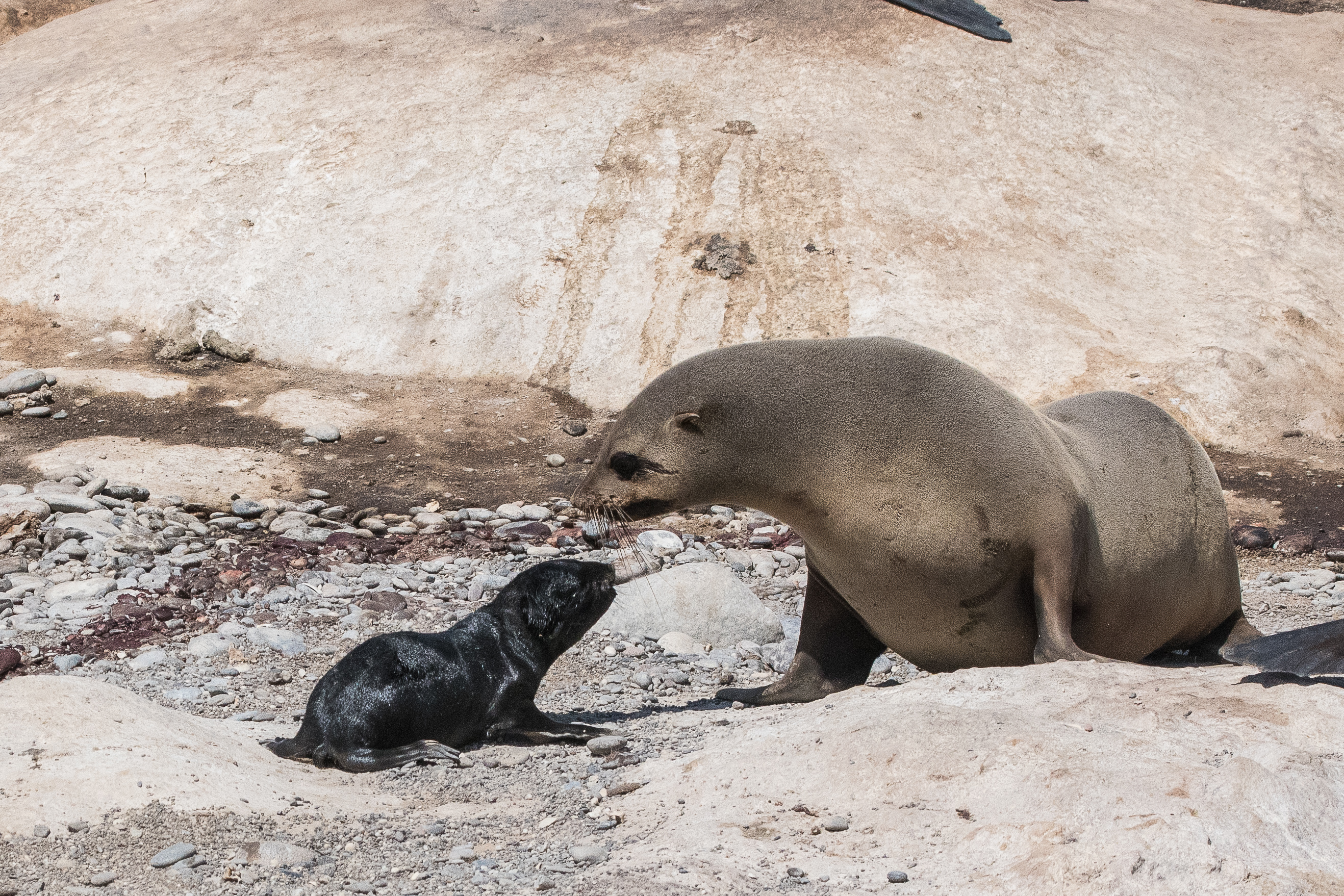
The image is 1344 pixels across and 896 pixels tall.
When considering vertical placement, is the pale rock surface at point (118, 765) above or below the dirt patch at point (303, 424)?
above

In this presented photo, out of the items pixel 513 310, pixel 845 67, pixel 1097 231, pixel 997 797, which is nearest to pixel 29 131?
pixel 513 310

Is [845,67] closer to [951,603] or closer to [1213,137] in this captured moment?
[1213,137]

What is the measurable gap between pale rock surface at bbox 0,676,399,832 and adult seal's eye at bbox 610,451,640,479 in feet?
4.44

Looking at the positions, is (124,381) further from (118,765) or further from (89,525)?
(118,765)

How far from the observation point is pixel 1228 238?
12.9m

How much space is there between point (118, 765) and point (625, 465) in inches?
73.7

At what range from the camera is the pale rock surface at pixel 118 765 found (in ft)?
10.9

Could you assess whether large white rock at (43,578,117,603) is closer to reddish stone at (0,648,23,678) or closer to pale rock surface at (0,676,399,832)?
reddish stone at (0,648,23,678)

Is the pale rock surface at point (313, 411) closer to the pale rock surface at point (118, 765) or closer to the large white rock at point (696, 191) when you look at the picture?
the large white rock at point (696, 191)

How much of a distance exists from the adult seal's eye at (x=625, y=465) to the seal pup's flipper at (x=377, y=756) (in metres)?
1.11

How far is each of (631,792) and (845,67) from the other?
1148 centimetres

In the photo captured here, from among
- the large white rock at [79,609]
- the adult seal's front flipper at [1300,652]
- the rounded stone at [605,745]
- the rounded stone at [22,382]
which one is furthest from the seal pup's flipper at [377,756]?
the rounded stone at [22,382]

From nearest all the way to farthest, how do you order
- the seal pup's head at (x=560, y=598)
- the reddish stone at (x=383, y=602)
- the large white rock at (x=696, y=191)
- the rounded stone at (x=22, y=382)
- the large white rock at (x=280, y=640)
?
the seal pup's head at (x=560, y=598), the large white rock at (x=280, y=640), the reddish stone at (x=383, y=602), the rounded stone at (x=22, y=382), the large white rock at (x=696, y=191)

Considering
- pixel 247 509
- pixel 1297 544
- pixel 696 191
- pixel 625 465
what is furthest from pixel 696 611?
pixel 696 191
